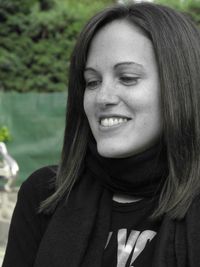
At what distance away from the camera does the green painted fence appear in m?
7.94

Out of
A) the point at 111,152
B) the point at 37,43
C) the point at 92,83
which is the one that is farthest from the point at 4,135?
the point at 111,152

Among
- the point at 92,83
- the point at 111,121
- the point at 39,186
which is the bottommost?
the point at 39,186

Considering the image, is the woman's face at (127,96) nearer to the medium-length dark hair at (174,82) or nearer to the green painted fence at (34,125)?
the medium-length dark hair at (174,82)

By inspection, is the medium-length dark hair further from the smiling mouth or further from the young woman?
the smiling mouth

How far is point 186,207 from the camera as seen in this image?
183 cm

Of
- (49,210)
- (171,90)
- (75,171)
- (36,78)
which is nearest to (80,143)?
(75,171)

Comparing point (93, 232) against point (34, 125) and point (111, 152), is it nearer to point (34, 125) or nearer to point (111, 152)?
point (111, 152)

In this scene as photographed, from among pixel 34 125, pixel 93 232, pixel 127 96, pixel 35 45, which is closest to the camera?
pixel 127 96

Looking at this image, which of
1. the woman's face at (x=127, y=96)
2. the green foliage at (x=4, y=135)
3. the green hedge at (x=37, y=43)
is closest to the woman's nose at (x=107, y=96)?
the woman's face at (x=127, y=96)

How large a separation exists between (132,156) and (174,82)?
0.26m

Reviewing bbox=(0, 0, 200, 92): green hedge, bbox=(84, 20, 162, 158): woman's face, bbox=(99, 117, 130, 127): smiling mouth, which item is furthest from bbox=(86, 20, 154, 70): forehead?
bbox=(0, 0, 200, 92): green hedge

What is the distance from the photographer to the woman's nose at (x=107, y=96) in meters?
1.85

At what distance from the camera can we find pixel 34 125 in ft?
26.3

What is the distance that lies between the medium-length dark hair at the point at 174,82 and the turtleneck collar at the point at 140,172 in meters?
0.03
